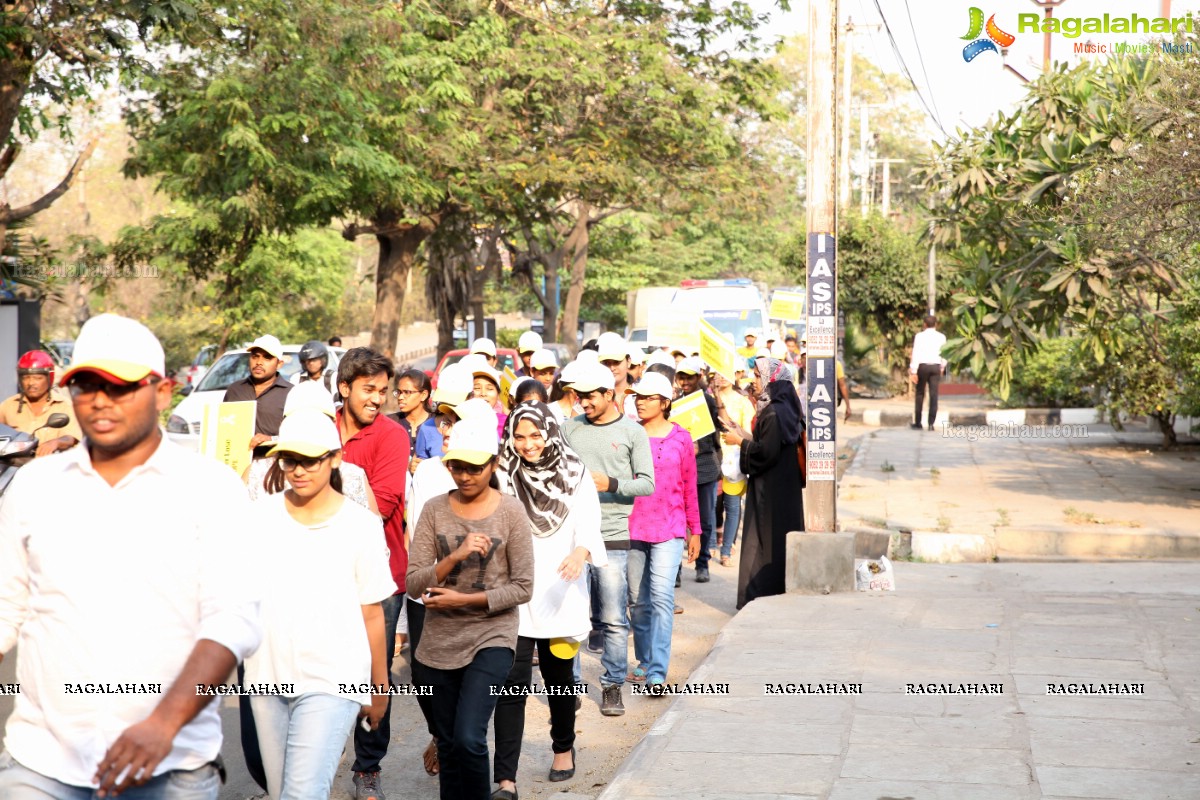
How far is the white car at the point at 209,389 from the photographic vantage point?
17.1 meters

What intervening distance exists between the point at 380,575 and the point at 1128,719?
3.87 metres

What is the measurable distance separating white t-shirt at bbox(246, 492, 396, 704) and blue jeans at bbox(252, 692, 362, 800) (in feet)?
0.15

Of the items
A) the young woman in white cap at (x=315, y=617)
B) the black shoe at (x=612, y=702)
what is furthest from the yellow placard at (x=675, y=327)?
the young woman in white cap at (x=315, y=617)

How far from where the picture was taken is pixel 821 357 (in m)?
9.91

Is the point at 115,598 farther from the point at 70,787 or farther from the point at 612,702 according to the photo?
the point at 612,702

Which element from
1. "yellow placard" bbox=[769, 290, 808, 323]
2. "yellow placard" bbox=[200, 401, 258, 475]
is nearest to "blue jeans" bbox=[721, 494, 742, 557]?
"yellow placard" bbox=[200, 401, 258, 475]

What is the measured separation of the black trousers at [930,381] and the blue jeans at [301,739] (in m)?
19.8

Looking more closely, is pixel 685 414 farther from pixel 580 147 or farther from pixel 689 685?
pixel 580 147

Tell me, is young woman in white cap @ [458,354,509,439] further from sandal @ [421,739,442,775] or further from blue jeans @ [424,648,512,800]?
blue jeans @ [424,648,512,800]

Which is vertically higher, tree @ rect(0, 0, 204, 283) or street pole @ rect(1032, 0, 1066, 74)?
street pole @ rect(1032, 0, 1066, 74)

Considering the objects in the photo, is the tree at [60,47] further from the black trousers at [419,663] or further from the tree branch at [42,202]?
the black trousers at [419,663]

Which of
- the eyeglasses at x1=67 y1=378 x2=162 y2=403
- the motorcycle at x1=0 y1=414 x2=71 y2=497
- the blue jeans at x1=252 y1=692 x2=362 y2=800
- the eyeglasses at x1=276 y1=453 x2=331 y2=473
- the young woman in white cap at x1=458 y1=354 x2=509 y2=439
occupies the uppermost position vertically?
the eyeglasses at x1=67 y1=378 x2=162 y2=403

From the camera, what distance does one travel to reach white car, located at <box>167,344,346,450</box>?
1708 centimetres

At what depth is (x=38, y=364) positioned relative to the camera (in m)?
8.91
